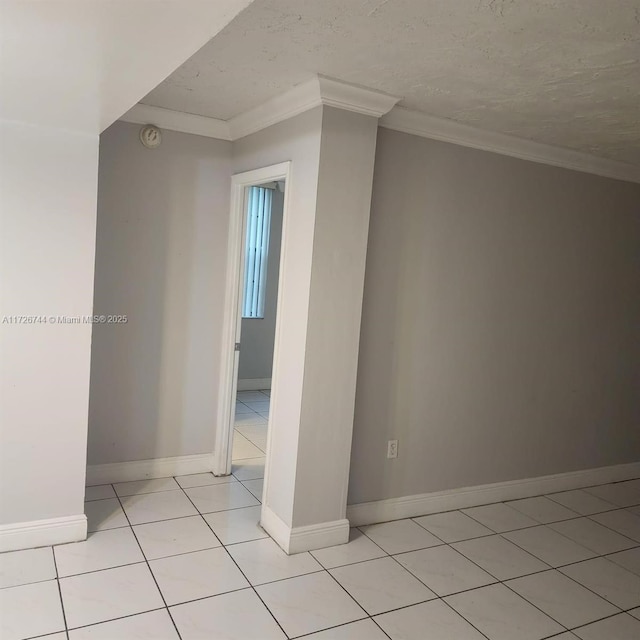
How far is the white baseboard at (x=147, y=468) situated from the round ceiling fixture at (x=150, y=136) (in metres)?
1.93

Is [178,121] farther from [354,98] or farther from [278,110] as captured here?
[354,98]

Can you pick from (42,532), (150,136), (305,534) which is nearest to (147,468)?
(42,532)

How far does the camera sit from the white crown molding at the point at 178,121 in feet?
10.6

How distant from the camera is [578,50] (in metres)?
2.02

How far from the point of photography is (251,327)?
6258mm

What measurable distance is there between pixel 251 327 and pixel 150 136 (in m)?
3.20

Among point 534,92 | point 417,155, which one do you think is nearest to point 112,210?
point 417,155

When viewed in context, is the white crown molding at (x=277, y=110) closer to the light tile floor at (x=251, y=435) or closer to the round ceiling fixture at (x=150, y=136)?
the round ceiling fixture at (x=150, y=136)

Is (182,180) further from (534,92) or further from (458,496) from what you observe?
(458,496)

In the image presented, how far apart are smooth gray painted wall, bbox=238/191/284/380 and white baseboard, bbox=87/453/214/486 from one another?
2.47m

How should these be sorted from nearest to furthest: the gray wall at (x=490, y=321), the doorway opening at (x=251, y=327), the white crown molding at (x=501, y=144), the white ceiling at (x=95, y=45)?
the white ceiling at (x=95, y=45) < the white crown molding at (x=501, y=144) < the gray wall at (x=490, y=321) < the doorway opening at (x=251, y=327)

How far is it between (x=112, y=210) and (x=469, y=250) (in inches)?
82.7

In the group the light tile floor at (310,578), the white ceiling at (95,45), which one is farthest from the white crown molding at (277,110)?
the light tile floor at (310,578)

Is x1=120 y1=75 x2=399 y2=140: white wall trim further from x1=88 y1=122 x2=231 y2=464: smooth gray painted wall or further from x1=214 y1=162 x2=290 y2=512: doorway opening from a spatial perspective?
x1=214 y1=162 x2=290 y2=512: doorway opening
